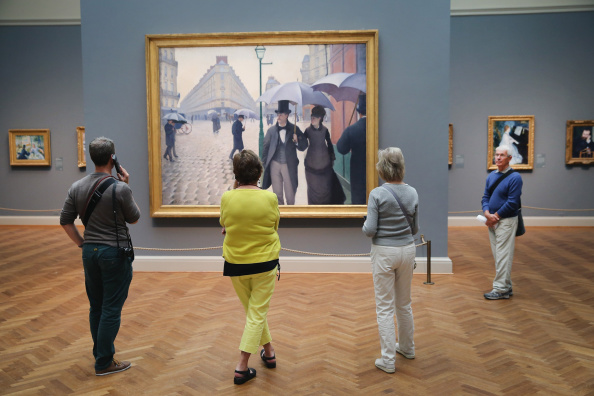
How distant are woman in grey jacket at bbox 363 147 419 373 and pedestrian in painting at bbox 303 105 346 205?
351 cm

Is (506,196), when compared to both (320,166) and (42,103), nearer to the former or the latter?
(320,166)

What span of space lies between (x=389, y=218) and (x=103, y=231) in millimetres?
2297

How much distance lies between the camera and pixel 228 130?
7.71 meters

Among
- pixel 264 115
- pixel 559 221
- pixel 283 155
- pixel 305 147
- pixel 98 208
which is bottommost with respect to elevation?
pixel 559 221

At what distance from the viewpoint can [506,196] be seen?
5996 millimetres

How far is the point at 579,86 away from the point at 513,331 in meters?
9.74

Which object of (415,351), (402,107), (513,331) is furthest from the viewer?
(402,107)

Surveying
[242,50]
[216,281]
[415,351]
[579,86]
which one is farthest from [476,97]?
[415,351]

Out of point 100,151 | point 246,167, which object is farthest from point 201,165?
point 246,167

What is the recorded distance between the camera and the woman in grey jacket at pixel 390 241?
3955mm

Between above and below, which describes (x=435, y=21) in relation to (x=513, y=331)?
above

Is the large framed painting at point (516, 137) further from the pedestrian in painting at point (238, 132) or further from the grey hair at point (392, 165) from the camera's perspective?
the grey hair at point (392, 165)

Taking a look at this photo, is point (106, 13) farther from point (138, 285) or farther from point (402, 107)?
point (402, 107)

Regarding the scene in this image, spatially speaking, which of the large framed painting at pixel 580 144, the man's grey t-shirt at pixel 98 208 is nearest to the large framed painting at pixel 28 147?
the man's grey t-shirt at pixel 98 208
